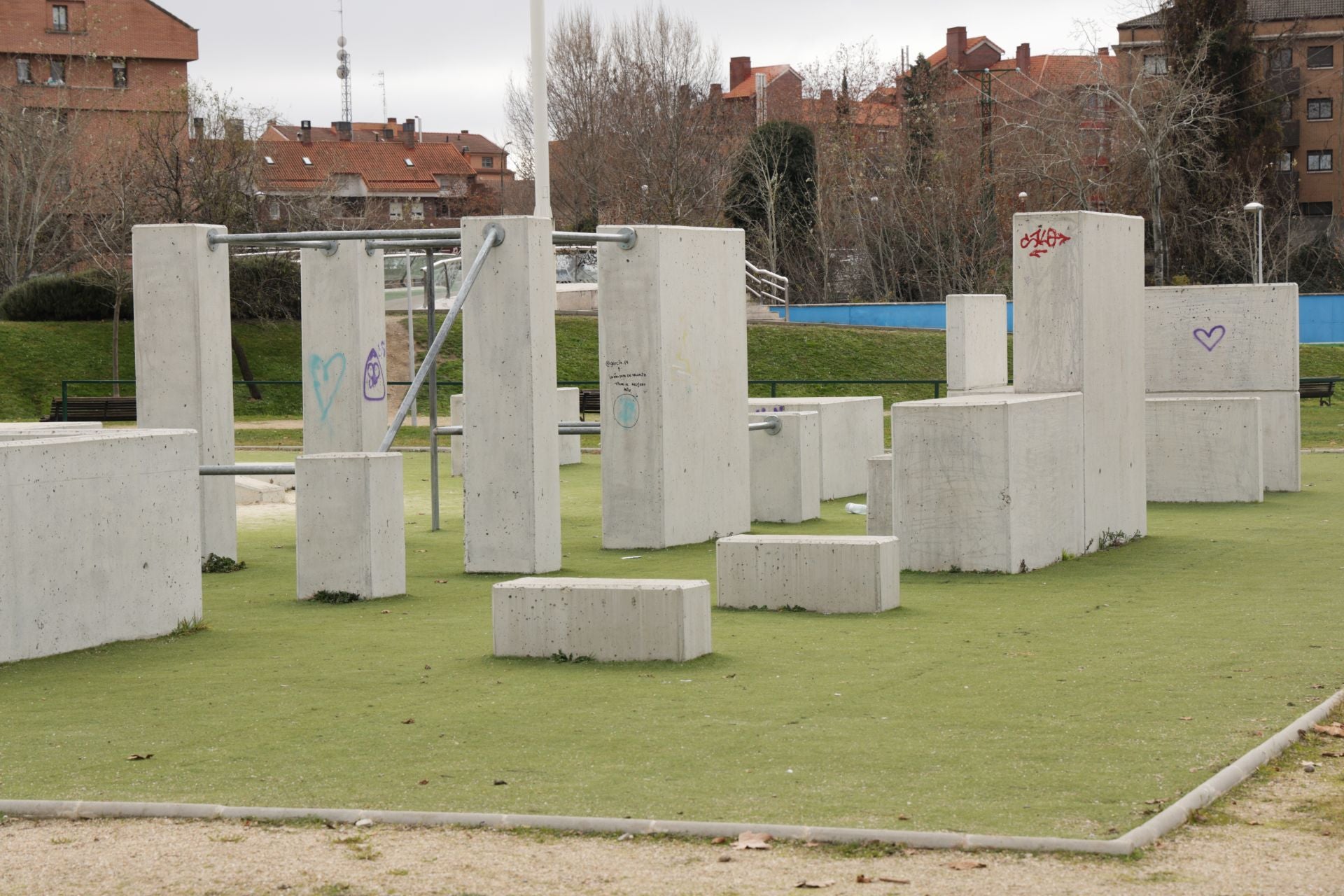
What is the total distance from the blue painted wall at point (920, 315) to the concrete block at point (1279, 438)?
26.2 metres

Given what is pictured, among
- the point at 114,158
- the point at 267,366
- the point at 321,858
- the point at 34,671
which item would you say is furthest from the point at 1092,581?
the point at 114,158

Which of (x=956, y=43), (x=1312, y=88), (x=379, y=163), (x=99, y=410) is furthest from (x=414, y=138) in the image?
(x=99, y=410)

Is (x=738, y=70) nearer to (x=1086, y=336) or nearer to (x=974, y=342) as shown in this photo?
(x=974, y=342)

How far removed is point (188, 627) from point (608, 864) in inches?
247

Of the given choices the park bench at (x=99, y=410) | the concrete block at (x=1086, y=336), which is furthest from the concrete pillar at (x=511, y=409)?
the park bench at (x=99, y=410)

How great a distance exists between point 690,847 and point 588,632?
3.87 meters

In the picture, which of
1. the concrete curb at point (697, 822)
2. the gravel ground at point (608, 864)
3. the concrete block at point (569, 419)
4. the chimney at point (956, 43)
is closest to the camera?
the gravel ground at point (608, 864)

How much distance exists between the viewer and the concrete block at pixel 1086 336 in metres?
14.8

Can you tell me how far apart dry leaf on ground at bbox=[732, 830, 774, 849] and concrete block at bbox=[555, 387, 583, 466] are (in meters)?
20.1

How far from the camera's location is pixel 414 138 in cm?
12550

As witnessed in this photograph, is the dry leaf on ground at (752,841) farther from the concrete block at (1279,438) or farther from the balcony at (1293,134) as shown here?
the balcony at (1293,134)

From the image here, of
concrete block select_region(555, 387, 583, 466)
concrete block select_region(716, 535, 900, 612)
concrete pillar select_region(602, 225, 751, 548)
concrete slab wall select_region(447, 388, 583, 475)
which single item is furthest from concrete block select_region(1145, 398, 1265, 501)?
concrete block select_region(555, 387, 583, 466)

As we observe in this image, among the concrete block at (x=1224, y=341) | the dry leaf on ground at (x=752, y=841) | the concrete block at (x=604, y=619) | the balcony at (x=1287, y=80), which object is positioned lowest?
the dry leaf on ground at (x=752, y=841)

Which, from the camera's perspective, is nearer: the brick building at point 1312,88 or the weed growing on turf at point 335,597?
the weed growing on turf at point 335,597
